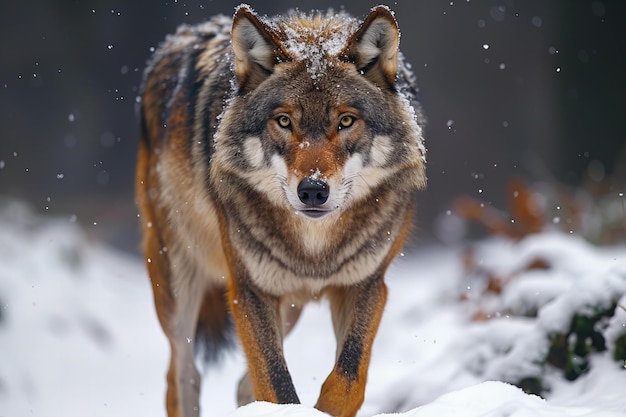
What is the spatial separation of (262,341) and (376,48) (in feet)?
4.09

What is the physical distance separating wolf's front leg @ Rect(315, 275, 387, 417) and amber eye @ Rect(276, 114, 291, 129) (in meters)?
0.76

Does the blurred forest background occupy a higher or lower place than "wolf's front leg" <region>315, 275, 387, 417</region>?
higher

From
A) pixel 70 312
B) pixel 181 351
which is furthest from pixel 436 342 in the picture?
pixel 70 312

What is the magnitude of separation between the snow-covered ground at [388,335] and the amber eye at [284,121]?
103 cm

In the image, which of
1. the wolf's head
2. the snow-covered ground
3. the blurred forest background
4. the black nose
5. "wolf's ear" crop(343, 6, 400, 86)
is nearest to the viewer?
the black nose

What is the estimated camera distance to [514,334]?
3908 mm

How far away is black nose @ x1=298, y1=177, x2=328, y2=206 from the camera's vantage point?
3043mm

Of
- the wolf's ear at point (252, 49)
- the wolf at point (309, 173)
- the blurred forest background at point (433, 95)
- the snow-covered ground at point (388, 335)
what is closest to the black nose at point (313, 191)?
the wolf at point (309, 173)

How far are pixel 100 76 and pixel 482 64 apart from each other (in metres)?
4.60

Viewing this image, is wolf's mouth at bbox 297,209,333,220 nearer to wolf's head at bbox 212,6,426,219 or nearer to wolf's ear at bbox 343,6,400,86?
wolf's head at bbox 212,6,426,219

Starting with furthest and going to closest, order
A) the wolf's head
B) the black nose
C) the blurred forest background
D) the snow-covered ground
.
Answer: the blurred forest background
the snow-covered ground
the wolf's head
the black nose

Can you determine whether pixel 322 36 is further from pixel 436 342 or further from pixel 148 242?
pixel 436 342

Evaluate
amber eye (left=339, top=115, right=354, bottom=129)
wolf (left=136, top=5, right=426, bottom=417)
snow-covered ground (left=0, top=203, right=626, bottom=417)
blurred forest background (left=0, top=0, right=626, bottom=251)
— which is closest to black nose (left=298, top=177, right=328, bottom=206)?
wolf (left=136, top=5, right=426, bottom=417)

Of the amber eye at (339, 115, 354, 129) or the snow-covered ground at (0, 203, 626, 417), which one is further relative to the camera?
A: the snow-covered ground at (0, 203, 626, 417)
